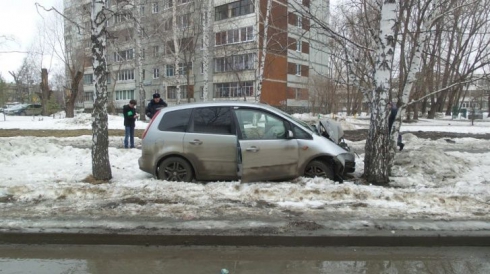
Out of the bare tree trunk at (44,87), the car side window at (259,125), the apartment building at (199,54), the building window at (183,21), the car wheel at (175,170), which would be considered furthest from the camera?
the bare tree trunk at (44,87)

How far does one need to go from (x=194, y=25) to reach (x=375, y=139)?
24.6 m

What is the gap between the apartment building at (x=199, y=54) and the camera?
85.5 ft

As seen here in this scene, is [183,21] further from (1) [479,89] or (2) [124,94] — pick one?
(2) [124,94]

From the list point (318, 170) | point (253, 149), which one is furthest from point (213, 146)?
point (318, 170)

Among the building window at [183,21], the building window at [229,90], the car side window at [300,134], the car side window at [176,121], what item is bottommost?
the car side window at [300,134]

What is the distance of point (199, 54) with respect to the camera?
3803cm

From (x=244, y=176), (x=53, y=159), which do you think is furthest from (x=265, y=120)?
(x=53, y=159)

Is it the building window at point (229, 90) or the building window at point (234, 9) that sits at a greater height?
the building window at point (234, 9)

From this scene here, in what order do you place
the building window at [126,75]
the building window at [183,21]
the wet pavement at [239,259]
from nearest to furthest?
the wet pavement at [239,259] < the building window at [183,21] < the building window at [126,75]

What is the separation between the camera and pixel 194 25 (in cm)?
2888

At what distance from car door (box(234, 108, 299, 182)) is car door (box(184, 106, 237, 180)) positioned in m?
0.24

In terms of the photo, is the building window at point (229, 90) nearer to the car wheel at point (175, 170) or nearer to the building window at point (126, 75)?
the building window at point (126, 75)

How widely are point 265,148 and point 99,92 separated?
10.9 ft

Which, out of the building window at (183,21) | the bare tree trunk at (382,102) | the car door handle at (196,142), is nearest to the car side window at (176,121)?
the car door handle at (196,142)
